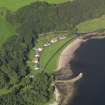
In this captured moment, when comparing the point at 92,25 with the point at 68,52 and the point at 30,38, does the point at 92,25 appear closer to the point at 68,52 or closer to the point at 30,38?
the point at 68,52

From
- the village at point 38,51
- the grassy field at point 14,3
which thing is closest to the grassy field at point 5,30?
the grassy field at point 14,3

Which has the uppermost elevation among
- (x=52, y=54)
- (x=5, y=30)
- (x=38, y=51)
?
(x=5, y=30)

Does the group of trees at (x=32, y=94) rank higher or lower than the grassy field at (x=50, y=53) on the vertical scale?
lower

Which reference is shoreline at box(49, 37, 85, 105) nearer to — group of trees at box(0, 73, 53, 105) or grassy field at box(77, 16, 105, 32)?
grassy field at box(77, 16, 105, 32)

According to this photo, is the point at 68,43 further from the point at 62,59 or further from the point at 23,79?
the point at 23,79

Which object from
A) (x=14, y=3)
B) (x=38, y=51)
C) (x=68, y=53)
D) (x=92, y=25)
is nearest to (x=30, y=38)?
(x=38, y=51)

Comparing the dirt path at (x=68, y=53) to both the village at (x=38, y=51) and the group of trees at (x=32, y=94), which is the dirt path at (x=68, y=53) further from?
the group of trees at (x=32, y=94)

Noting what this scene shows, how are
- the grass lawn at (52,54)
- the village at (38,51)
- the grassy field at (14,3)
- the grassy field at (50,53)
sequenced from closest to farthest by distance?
the grass lawn at (52,54), the grassy field at (50,53), the village at (38,51), the grassy field at (14,3)
